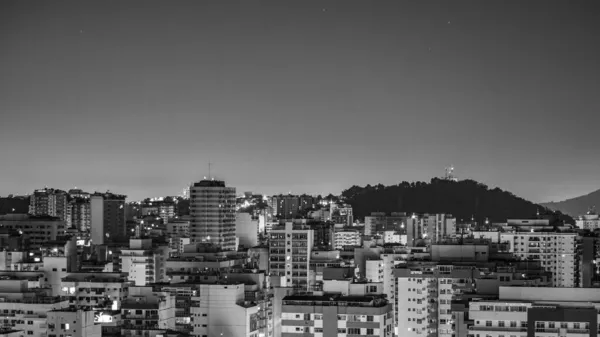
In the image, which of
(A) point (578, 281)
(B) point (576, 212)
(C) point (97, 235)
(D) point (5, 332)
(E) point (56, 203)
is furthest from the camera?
(B) point (576, 212)

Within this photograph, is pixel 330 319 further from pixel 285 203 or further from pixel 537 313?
pixel 285 203

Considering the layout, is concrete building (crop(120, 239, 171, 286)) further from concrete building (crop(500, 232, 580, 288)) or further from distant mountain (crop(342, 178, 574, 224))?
distant mountain (crop(342, 178, 574, 224))

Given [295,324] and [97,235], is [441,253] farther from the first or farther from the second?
[97,235]

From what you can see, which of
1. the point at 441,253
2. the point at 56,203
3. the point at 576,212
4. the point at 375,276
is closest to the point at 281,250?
the point at 375,276

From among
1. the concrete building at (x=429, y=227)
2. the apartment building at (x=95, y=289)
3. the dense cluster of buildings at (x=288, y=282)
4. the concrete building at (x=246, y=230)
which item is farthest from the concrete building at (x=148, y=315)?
the concrete building at (x=429, y=227)

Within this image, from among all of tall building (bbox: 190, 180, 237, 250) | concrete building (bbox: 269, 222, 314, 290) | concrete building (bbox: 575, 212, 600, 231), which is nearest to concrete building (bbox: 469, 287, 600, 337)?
concrete building (bbox: 269, 222, 314, 290)

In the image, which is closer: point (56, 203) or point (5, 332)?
point (5, 332)
